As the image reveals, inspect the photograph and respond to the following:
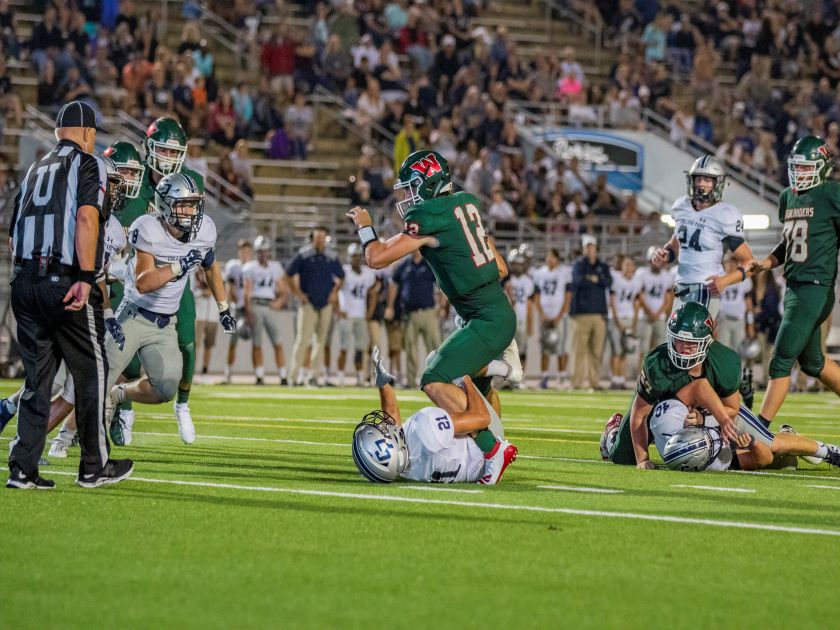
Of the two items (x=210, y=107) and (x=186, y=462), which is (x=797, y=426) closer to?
(x=186, y=462)

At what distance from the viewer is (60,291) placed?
704 centimetres

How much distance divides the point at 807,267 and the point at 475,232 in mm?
3136

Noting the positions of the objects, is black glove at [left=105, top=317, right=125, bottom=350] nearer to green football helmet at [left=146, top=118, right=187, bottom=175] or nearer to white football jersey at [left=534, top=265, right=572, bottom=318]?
green football helmet at [left=146, top=118, right=187, bottom=175]

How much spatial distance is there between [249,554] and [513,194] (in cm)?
2013

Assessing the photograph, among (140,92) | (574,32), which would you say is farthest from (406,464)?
(574,32)

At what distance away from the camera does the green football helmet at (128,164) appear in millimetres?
9930

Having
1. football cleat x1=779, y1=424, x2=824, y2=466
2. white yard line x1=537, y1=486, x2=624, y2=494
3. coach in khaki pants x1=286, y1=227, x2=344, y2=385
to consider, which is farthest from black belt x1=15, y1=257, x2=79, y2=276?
coach in khaki pants x1=286, y1=227, x2=344, y2=385

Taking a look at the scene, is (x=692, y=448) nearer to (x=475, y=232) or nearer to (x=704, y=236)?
(x=475, y=232)

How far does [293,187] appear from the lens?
25406mm

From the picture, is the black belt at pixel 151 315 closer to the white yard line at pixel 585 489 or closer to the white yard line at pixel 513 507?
the white yard line at pixel 513 507

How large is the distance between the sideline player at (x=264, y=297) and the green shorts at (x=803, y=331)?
11.5 m

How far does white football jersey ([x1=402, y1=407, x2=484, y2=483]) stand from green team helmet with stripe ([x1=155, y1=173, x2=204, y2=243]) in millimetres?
2029

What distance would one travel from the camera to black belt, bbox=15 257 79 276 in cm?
707

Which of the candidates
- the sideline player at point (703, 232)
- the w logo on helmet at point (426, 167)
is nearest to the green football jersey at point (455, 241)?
the w logo on helmet at point (426, 167)
